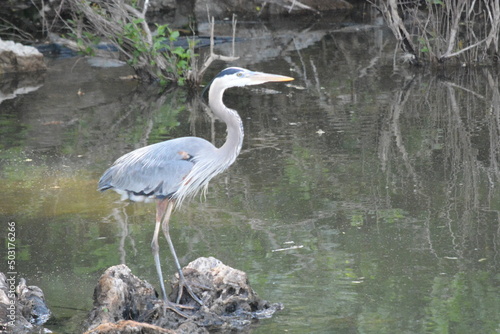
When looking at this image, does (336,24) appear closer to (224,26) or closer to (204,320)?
(224,26)

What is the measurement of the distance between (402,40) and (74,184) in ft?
23.4

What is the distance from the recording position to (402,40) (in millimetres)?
12883

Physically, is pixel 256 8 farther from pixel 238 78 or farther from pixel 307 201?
pixel 238 78

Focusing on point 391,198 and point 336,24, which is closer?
point 391,198

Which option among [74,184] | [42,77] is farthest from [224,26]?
[74,184]

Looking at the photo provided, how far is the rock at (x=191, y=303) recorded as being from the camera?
4.38m

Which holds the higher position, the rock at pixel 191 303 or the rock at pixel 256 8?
the rock at pixel 256 8

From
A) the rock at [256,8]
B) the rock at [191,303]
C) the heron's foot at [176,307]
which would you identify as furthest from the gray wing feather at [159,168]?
the rock at [256,8]

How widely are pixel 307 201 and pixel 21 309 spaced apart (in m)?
2.90

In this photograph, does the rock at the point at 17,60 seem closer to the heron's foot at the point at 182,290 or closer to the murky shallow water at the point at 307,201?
the murky shallow water at the point at 307,201

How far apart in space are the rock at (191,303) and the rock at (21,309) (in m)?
0.32

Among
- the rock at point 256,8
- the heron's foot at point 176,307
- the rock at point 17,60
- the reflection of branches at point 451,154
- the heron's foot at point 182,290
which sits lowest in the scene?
the heron's foot at point 176,307

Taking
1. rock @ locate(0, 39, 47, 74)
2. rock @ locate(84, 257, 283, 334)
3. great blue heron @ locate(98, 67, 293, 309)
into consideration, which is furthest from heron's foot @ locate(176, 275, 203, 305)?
rock @ locate(0, 39, 47, 74)

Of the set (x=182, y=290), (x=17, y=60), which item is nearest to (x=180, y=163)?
(x=182, y=290)
